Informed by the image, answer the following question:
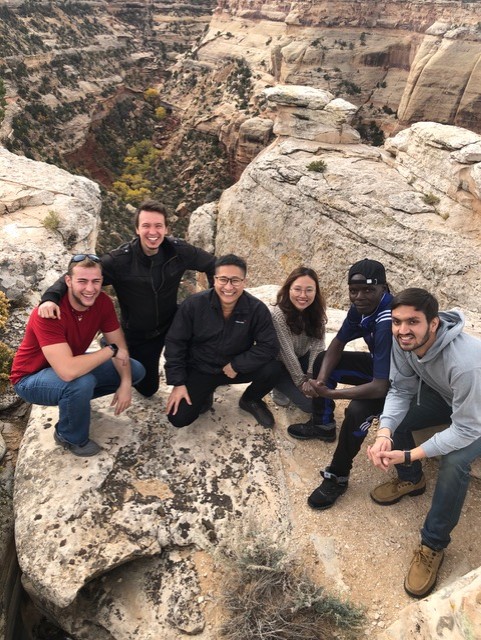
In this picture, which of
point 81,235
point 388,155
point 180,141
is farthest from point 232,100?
point 81,235

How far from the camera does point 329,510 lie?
4133 mm

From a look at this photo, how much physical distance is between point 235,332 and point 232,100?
40.8 m

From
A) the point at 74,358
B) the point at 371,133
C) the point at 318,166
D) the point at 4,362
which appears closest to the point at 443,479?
the point at 74,358

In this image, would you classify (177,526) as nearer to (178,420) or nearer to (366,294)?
→ (178,420)

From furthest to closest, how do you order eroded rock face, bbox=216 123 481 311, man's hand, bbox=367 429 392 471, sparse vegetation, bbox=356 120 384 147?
sparse vegetation, bbox=356 120 384 147
eroded rock face, bbox=216 123 481 311
man's hand, bbox=367 429 392 471

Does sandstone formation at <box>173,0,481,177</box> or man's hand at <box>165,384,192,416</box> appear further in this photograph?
sandstone formation at <box>173,0,481,177</box>

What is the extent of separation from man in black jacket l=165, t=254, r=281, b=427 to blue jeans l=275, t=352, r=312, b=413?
1.50ft

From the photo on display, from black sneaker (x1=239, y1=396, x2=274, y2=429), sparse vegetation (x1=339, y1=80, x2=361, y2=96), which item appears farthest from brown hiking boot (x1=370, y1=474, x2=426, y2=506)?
sparse vegetation (x1=339, y1=80, x2=361, y2=96)

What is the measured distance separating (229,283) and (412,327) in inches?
64.3

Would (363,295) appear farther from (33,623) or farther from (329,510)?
(33,623)

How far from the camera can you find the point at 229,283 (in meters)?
4.09

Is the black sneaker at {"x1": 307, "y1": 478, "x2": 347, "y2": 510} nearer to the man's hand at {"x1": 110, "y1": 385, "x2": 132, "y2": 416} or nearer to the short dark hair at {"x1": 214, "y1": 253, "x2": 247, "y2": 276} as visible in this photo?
the man's hand at {"x1": 110, "y1": 385, "x2": 132, "y2": 416}

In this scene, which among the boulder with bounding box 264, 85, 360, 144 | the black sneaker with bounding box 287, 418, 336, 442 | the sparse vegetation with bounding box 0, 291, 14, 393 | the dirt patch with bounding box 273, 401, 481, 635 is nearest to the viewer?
the dirt patch with bounding box 273, 401, 481, 635

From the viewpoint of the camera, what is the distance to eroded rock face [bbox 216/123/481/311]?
13.0m
